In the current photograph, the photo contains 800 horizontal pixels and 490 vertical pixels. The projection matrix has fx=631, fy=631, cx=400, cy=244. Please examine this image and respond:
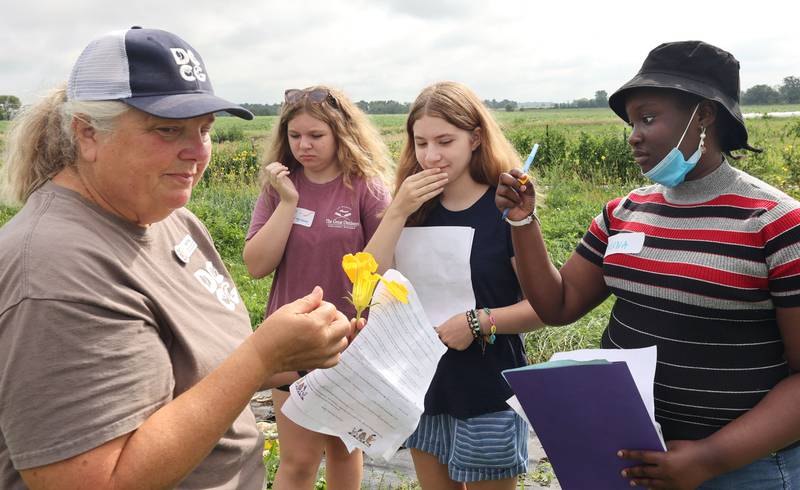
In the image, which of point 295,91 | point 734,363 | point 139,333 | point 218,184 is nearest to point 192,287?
point 139,333

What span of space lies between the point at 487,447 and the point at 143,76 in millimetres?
1665

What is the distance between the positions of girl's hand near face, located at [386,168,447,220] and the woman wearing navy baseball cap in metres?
0.92

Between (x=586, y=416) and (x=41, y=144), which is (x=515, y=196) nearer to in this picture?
(x=586, y=416)

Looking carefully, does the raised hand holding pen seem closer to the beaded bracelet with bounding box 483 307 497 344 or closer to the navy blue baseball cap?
the beaded bracelet with bounding box 483 307 497 344

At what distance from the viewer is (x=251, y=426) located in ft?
5.59

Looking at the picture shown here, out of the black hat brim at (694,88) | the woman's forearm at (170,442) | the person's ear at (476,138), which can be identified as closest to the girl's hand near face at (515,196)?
the black hat brim at (694,88)

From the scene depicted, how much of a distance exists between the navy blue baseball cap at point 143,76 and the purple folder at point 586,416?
3.32 ft

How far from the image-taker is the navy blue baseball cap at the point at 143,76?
1.35 meters

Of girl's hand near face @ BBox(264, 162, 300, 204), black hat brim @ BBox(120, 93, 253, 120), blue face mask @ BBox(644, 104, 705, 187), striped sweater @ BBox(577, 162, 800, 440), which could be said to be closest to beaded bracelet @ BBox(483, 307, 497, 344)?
striped sweater @ BBox(577, 162, 800, 440)

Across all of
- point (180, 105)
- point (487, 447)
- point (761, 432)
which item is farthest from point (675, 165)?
point (180, 105)

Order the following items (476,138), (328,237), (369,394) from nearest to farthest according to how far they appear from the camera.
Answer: (369,394), (476,138), (328,237)

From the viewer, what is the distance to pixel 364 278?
5.37ft

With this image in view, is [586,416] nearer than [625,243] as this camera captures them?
Yes

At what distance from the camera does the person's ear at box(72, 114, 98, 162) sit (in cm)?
136
